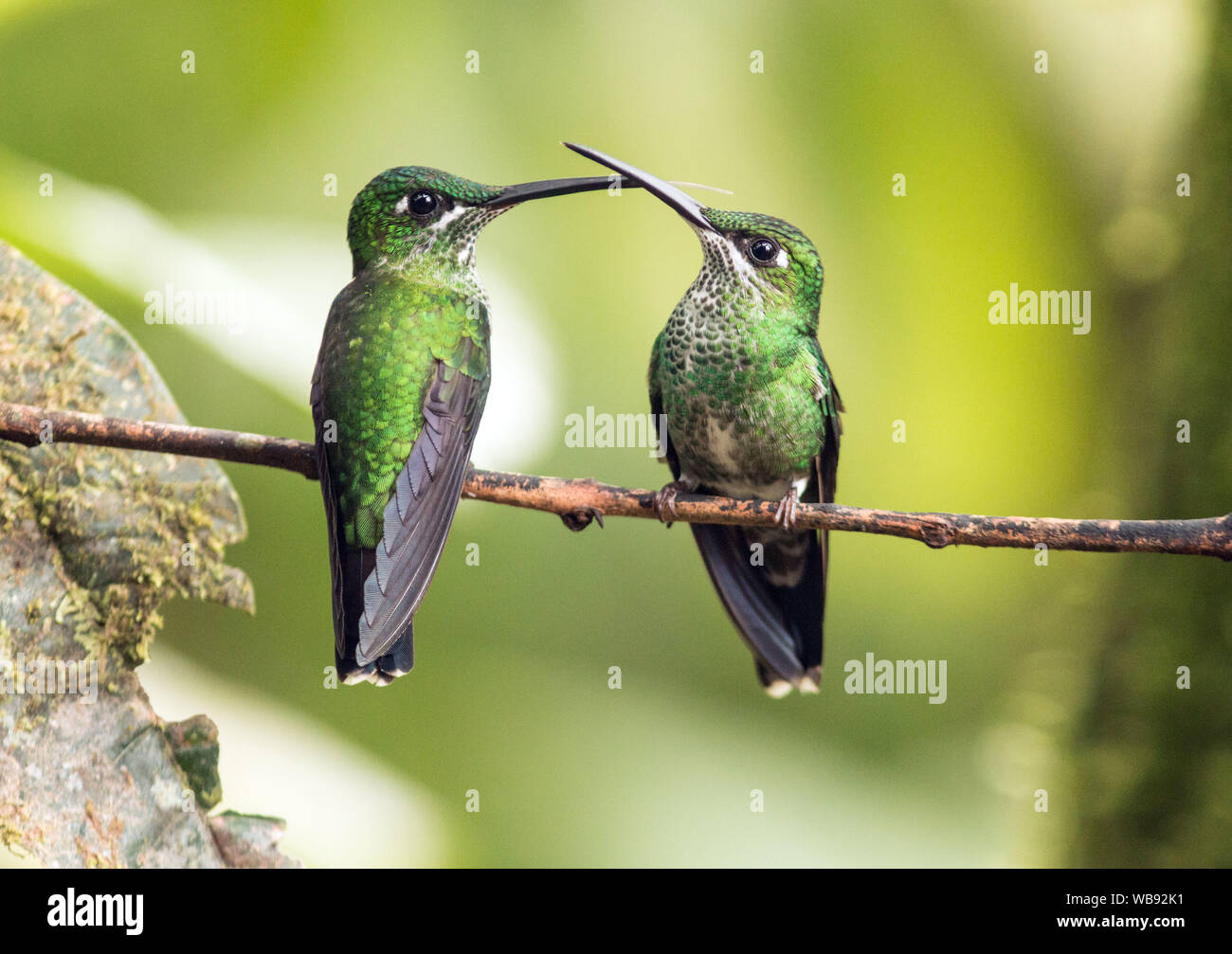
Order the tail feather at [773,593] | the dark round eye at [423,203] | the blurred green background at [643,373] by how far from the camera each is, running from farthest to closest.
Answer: the blurred green background at [643,373] < the tail feather at [773,593] < the dark round eye at [423,203]

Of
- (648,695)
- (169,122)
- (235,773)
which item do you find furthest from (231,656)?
(169,122)

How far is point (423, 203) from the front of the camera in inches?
64.2

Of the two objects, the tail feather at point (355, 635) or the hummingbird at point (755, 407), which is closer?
the tail feather at point (355, 635)

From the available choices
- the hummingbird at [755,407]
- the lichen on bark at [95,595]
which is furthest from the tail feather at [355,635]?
the hummingbird at [755,407]

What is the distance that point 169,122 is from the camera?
251 cm

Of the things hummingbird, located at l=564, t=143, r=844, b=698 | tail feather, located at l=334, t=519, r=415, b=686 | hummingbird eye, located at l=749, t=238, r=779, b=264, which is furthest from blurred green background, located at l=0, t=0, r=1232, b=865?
tail feather, located at l=334, t=519, r=415, b=686

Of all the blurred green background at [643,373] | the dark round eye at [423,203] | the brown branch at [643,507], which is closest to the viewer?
the brown branch at [643,507]

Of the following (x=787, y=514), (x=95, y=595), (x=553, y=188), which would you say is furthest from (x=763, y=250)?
(x=95, y=595)

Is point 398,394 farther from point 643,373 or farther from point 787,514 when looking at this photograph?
point 643,373

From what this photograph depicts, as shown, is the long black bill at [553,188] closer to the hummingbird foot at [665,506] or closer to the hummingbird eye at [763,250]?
the hummingbird eye at [763,250]

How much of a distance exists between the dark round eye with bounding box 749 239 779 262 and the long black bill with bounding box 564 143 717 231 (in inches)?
2.9

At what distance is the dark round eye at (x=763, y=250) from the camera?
1721 mm

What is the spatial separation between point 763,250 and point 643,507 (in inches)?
19.6
